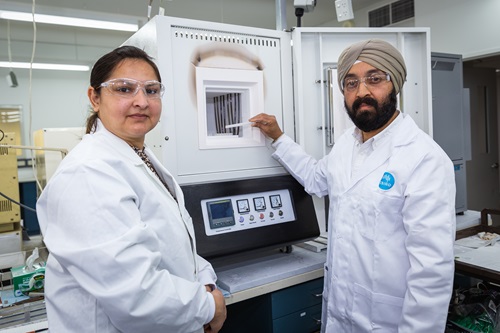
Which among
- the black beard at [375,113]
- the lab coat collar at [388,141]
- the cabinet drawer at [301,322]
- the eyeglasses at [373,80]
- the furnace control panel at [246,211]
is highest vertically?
the eyeglasses at [373,80]

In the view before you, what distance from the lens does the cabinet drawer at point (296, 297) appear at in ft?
4.50

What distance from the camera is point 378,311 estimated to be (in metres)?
1.18

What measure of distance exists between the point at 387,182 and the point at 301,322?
64cm

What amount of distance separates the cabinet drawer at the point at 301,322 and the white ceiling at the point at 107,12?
4.15 meters

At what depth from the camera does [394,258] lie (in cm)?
116

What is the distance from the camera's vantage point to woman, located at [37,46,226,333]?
0.75 m

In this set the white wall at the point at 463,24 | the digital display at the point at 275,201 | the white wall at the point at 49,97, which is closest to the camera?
the digital display at the point at 275,201

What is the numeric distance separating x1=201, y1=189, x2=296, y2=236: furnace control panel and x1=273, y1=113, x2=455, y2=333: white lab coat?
0.20m

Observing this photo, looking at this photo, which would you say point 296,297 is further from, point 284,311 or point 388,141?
point 388,141

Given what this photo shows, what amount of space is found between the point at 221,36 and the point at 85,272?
1.04 meters

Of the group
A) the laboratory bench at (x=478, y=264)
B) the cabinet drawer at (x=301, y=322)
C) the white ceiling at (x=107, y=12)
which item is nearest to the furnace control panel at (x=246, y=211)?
the cabinet drawer at (x=301, y=322)

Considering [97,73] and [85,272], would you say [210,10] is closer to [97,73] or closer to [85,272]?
[97,73]

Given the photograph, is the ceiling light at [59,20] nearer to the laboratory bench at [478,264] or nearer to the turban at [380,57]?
the turban at [380,57]

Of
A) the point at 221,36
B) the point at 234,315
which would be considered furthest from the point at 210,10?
the point at 234,315
